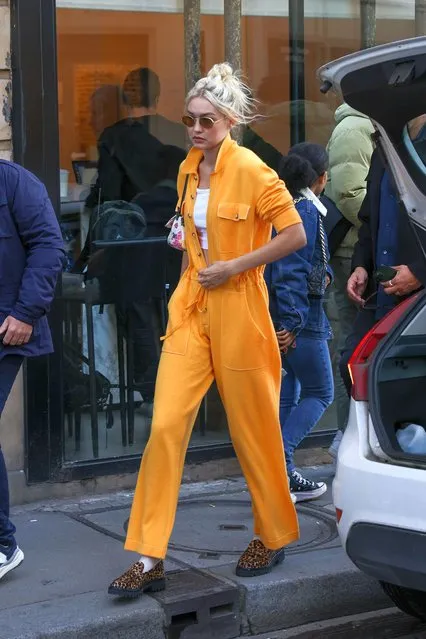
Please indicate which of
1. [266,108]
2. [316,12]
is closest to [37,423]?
[266,108]

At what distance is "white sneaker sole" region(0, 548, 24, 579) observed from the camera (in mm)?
5367

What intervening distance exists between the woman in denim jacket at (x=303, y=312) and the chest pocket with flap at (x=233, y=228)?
1083 millimetres

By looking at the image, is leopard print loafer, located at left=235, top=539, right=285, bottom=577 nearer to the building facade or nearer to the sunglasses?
the building facade

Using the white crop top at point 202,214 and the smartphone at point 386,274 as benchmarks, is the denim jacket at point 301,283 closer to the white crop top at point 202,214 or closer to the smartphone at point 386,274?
the smartphone at point 386,274

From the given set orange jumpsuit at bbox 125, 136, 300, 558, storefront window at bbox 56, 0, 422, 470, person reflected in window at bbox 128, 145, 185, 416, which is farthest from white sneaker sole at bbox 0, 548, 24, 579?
person reflected in window at bbox 128, 145, 185, 416

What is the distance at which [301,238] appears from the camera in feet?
16.9

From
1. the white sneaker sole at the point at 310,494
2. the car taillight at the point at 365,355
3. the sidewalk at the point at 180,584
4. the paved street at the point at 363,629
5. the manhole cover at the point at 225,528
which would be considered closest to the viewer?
the car taillight at the point at 365,355

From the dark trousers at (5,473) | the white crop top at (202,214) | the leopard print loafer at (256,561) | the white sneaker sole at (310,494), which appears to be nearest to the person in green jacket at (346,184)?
the white sneaker sole at (310,494)

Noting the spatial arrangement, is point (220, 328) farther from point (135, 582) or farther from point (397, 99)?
point (397, 99)

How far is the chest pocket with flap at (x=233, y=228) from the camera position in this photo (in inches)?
200

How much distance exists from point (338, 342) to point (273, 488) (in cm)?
244

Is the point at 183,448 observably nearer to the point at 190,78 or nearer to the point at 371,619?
the point at 371,619

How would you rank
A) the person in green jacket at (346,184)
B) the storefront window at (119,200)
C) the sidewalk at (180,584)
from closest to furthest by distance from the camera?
the sidewalk at (180,584), the storefront window at (119,200), the person in green jacket at (346,184)

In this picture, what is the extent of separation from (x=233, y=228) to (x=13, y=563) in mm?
1731
